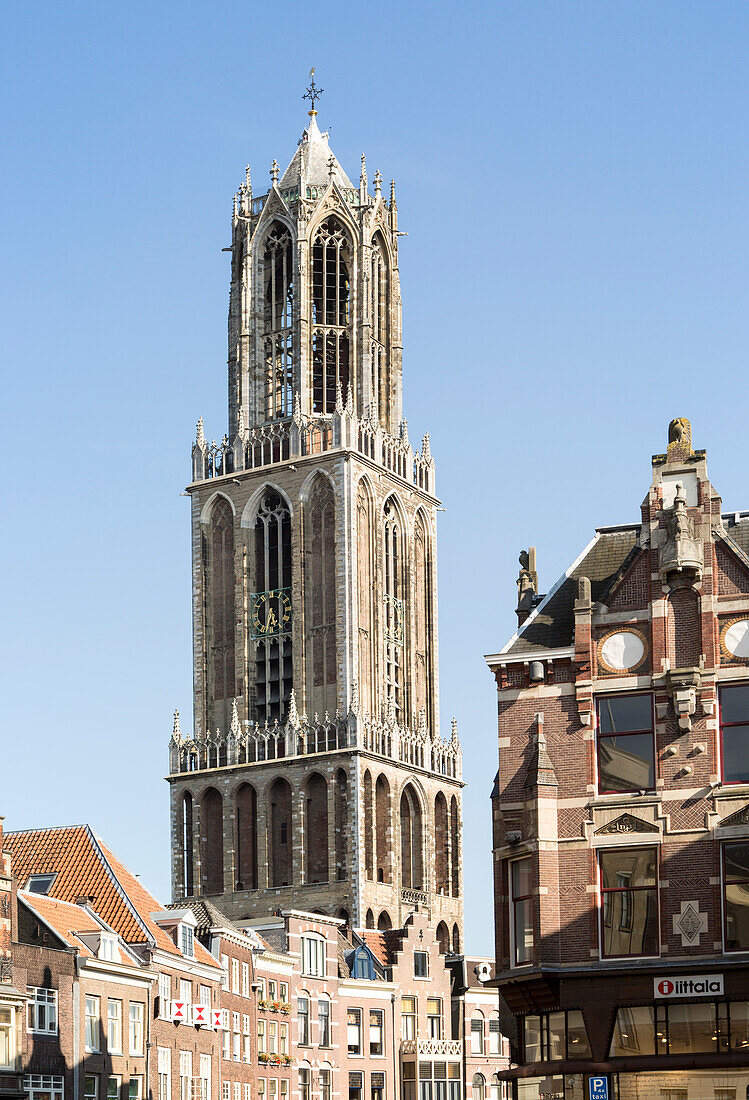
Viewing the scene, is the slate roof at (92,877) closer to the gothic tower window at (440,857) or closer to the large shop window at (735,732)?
the large shop window at (735,732)

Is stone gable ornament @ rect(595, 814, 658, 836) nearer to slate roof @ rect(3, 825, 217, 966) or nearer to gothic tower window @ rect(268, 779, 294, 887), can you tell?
slate roof @ rect(3, 825, 217, 966)

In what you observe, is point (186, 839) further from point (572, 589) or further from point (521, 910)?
point (521, 910)

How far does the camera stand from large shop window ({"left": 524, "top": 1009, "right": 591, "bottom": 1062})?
137 feet

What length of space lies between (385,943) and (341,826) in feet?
33.7

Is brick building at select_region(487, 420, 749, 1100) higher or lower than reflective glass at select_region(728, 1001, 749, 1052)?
higher

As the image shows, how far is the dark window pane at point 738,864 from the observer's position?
41750mm

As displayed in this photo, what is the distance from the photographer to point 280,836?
11106cm

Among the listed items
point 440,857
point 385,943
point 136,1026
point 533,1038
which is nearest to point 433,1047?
point 385,943

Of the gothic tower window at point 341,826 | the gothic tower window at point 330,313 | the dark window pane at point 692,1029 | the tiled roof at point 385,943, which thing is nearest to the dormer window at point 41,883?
the tiled roof at point 385,943

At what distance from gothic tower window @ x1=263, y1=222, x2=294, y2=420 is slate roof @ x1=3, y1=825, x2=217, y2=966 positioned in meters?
53.5

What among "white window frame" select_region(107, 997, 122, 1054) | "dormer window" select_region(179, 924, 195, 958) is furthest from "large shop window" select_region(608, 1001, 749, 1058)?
"dormer window" select_region(179, 924, 195, 958)

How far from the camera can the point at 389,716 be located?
115m

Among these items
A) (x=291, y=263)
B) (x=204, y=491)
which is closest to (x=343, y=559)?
(x=204, y=491)

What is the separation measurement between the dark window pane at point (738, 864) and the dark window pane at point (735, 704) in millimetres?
2752
